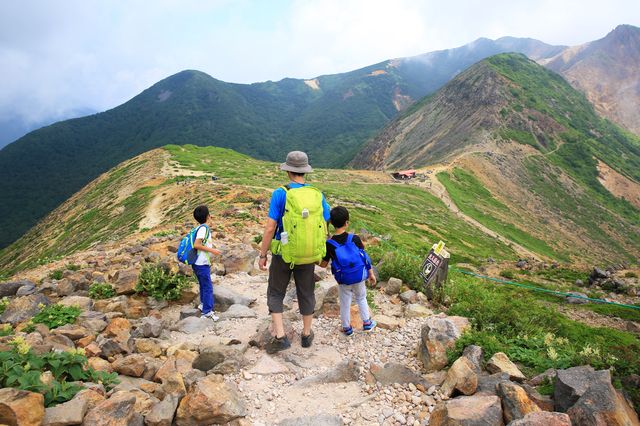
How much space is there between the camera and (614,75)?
136m

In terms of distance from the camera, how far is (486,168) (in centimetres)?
5975

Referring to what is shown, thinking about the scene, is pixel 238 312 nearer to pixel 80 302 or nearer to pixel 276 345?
pixel 276 345

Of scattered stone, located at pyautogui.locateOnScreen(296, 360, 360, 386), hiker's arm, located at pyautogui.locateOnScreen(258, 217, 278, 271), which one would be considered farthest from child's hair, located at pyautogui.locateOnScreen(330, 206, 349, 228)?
scattered stone, located at pyautogui.locateOnScreen(296, 360, 360, 386)

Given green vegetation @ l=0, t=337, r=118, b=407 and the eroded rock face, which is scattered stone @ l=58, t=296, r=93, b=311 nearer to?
green vegetation @ l=0, t=337, r=118, b=407

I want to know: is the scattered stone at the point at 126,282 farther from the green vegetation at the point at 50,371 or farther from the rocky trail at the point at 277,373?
the green vegetation at the point at 50,371

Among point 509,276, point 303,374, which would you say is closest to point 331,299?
point 303,374

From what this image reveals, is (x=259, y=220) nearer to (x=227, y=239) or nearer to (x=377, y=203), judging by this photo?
(x=227, y=239)

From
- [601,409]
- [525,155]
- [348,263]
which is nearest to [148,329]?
[348,263]

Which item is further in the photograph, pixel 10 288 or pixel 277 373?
pixel 10 288

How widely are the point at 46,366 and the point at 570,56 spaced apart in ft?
675

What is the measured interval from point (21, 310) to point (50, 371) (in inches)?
132

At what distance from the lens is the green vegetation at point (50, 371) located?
11.4 ft

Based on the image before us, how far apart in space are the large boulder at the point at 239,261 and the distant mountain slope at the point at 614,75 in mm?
140978

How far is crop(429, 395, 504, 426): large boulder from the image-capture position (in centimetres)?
359
